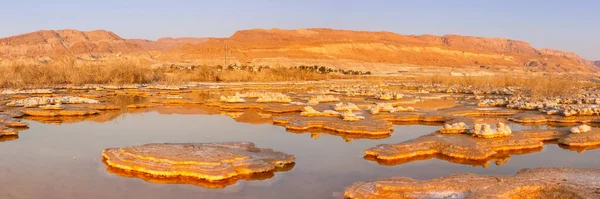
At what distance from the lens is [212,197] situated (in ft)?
21.5

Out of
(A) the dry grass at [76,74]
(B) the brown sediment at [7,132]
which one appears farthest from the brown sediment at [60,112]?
(A) the dry grass at [76,74]

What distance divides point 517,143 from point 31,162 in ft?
31.6

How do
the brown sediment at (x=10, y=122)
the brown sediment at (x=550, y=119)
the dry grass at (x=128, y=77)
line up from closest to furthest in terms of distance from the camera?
the brown sediment at (x=10, y=122)
the brown sediment at (x=550, y=119)
the dry grass at (x=128, y=77)

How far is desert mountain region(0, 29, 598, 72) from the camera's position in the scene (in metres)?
81.8

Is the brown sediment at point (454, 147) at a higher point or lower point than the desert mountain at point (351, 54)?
lower

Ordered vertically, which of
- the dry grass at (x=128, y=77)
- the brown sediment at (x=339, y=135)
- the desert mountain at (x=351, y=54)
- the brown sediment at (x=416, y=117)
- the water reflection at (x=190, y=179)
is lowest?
the water reflection at (x=190, y=179)

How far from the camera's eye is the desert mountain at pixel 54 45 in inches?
4763

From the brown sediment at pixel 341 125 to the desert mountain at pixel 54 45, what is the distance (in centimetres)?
11253

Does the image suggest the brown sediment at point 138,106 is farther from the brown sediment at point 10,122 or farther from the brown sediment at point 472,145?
the brown sediment at point 472,145

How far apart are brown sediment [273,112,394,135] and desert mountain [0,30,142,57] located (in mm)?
112527

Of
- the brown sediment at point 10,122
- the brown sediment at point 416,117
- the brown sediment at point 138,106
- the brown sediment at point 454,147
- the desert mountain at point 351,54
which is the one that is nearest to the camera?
the brown sediment at point 454,147

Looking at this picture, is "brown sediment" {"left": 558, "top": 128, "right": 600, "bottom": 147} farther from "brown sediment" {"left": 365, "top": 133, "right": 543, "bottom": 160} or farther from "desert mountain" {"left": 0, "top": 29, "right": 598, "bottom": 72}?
"desert mountain" {"left": 0, "top": 29, "right": 598, "bottom": 72}

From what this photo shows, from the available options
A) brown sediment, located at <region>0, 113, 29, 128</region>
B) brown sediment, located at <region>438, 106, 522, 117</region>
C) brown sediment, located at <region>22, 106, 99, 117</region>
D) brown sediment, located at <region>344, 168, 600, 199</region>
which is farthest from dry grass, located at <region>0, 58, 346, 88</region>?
brown sediment, located at <region>344, 168, 600, 199</region>

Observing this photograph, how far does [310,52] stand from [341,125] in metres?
82.6
